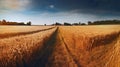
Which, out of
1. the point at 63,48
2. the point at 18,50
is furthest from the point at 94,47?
the point at 18,50

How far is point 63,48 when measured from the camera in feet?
16.5

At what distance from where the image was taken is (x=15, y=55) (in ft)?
12.6

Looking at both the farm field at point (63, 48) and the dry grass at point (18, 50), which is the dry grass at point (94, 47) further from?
the dry grass at point (18, 50)

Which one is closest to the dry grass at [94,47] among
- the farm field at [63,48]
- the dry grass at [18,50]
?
the farm field at [63,48]

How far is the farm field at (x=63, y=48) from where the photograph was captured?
3.99 metres

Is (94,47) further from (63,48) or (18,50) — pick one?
(18,50)

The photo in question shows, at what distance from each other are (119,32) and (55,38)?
1.04 metres

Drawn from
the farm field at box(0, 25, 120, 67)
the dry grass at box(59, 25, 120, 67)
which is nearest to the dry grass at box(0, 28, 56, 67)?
the farm field at box(0, 25, 120, 67)

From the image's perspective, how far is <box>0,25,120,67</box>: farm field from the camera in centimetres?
399

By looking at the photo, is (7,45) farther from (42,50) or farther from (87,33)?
(87,33)

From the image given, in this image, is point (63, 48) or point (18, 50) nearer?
point (18, 50)

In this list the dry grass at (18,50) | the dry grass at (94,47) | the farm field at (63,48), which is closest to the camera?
the dry grass at (18,50)

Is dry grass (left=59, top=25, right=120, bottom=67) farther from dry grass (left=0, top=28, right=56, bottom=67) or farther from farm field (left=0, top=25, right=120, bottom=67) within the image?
dry grass (left=0, top=28, right=56, bottom=67)

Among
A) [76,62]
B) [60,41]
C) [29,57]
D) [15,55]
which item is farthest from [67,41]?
[15,55]
